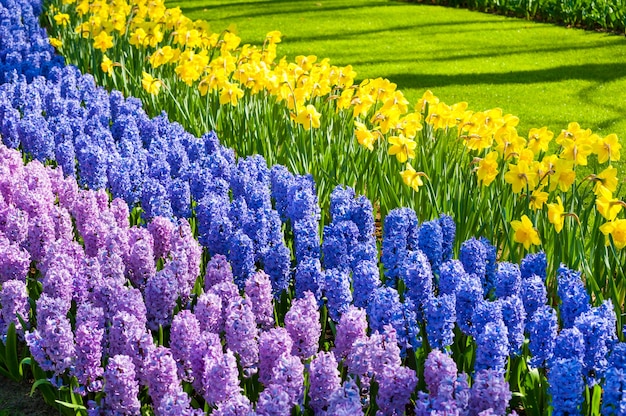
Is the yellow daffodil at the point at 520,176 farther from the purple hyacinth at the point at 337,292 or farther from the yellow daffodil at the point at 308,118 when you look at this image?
the yellow daffodil at the point at 308,118

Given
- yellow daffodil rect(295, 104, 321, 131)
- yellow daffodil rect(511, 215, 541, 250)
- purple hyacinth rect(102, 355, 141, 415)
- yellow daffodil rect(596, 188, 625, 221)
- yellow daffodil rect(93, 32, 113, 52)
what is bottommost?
purple hyacinth rect(102, 355, 141, 415)

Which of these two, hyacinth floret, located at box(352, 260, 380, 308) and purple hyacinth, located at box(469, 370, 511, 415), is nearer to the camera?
purple hyacinth, located at box(469, 370, 511, 415)

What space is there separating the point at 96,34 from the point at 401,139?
366cm

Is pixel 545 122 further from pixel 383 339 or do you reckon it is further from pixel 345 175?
pixel 383 339

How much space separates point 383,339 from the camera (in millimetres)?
2564

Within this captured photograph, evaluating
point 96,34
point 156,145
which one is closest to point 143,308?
point 156,145

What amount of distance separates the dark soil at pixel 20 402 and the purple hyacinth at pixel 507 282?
63.9 inches

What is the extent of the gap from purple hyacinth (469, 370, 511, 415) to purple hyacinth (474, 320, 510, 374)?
0.15 metres

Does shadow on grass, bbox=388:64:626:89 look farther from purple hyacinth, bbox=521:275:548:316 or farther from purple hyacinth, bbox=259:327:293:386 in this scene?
purple hyacinth, bbox=259:327:293:386

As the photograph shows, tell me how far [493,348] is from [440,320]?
0.79 ft

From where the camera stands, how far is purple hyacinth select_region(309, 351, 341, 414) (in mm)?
2379

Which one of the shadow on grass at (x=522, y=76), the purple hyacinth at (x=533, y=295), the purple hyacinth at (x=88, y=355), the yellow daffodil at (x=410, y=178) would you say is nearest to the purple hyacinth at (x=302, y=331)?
the purple hyacinth at (x=88, y=355)

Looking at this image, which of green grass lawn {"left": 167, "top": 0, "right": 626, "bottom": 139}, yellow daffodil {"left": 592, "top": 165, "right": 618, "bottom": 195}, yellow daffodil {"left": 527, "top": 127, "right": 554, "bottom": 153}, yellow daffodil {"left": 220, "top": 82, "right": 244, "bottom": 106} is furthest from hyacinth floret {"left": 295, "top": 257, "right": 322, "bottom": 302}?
green grass lawn {"left": 167, "top": 0, "right": 626, "bottom": 139}

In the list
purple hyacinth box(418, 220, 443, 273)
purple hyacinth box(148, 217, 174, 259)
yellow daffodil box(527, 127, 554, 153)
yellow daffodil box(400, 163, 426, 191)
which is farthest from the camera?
yellow daffodil box(527, 127, 554, 153)
